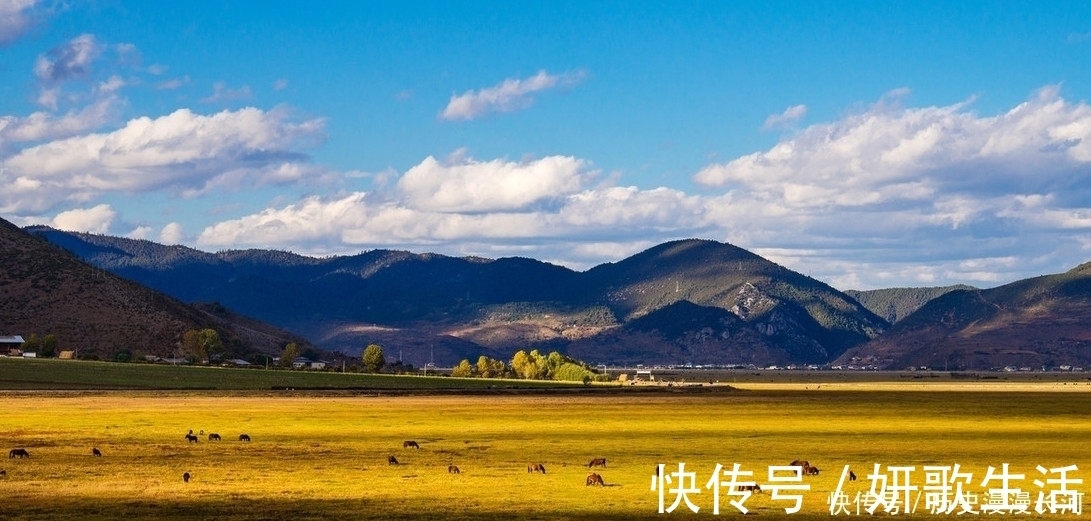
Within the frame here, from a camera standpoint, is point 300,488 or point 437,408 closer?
point 300,488

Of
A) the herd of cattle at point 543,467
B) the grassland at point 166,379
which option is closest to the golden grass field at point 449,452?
the herd of cattle at point 543,467

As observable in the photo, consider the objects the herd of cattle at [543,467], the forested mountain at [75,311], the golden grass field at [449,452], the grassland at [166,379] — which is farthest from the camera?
the forested mountain at [75,311]

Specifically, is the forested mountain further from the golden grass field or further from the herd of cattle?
the herd of cattle

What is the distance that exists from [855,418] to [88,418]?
41431mm

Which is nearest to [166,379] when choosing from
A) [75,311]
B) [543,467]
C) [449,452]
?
[75,311]

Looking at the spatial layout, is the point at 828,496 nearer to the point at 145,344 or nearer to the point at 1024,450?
the point at 1024,450

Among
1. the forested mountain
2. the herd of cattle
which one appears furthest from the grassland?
the herd of cattle

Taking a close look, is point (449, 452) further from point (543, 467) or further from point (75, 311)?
point (75, 311)

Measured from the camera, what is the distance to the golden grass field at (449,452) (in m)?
32.6

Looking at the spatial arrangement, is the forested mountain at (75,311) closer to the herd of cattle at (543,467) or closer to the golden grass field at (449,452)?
the golden grass field at (449,452)

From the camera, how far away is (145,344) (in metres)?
184

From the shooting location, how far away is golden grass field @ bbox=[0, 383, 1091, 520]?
32.6 metres

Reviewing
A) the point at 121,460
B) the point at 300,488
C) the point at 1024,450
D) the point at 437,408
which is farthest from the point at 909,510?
the point at 437,408

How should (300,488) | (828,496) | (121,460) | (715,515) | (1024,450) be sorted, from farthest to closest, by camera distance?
(1024,450) → (121,460) → (300,488) → (828,496) → (715,515)
